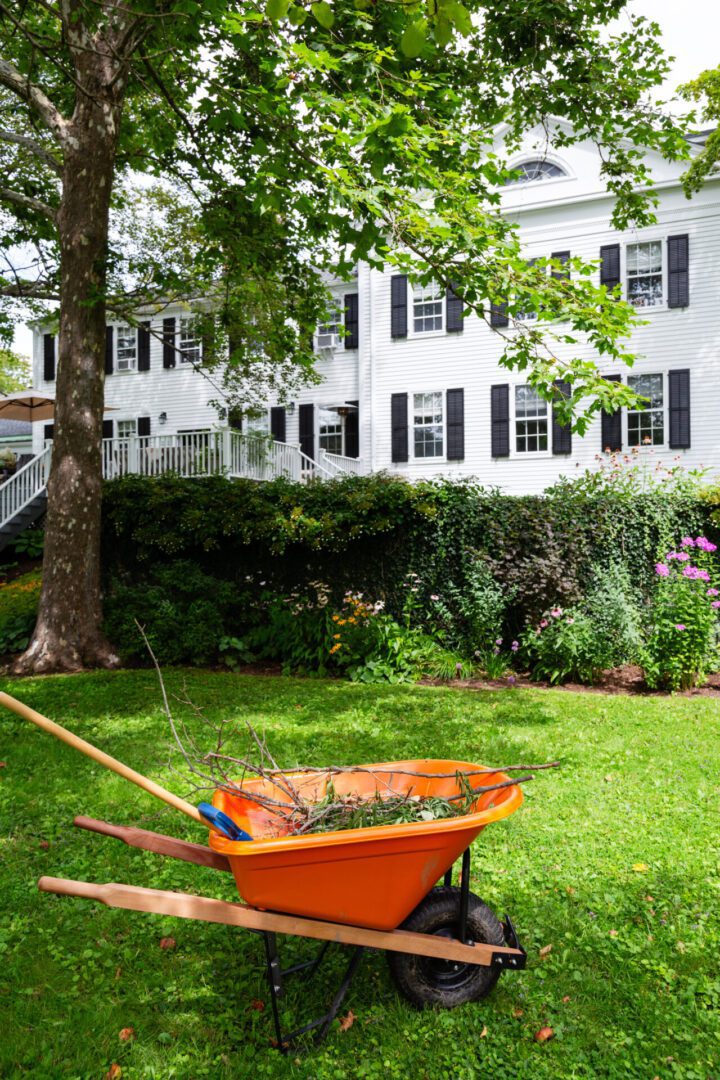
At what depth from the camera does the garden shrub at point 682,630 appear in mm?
8273

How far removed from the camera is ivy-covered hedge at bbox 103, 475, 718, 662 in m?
9.15

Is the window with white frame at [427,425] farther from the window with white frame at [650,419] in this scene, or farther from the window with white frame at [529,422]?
the window with white frame at [650,419]

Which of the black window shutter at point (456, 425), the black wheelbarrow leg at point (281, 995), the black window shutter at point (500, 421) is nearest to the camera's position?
the black wheelbarrow leg at point (281, 995)

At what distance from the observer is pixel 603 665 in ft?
28.6

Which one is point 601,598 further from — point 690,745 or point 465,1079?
point 465,1079

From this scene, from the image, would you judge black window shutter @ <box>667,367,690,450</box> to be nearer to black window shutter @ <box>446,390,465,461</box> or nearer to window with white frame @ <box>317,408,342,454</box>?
black window shutter @ <box>446,390,465,461</box>

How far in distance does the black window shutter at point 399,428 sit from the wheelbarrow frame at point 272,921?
1602cm

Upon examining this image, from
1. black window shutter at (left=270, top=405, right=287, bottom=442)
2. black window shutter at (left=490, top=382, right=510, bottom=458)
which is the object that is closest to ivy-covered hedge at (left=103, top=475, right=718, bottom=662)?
black window shutter at (left=490, top=382, right=510, bottom=458)

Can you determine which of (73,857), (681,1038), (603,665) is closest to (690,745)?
(603,665)

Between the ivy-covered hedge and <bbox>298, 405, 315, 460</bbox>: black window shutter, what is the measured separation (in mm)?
9504

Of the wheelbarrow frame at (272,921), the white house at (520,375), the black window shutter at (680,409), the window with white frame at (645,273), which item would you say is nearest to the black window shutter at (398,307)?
the white house at (520,375)

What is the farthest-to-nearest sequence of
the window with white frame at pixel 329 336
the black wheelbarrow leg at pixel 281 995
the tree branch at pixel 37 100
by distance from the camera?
the window with white frame at pixel 329 336 < the tree branch at pixel 37 100 < the black wheelbarrow leg at pixel 281 995

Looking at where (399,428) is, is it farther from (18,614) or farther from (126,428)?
(18,614)

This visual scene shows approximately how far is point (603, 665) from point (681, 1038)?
246 inches
